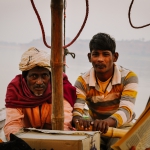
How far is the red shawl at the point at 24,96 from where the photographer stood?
196 centimetres

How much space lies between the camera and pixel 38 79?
6.44ft

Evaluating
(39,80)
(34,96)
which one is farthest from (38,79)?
(34,96)

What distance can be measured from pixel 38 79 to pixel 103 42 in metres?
0.47

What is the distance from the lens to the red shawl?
1.96 meters

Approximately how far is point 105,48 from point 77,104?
40 cm

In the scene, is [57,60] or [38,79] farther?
[38,79]

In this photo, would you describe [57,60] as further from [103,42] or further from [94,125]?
[103,42]

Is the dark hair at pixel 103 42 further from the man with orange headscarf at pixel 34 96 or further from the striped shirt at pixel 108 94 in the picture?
the man with orange headscarf at pixel 34 96

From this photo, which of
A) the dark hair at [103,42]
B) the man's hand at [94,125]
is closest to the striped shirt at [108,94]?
the dark hair at [103,42]

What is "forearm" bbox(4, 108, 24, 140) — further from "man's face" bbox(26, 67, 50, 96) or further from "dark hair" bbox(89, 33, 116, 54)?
"dark hair" bbox(89, 33, 116, 54)

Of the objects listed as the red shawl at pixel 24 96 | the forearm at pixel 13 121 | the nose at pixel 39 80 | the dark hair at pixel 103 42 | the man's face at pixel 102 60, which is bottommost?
the forearm at pixel 13 121

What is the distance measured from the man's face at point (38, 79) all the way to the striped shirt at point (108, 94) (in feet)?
0.78

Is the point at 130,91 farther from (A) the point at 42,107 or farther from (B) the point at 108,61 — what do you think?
(A) the point at 42,107

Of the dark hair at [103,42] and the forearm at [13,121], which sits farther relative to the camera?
the dark hair at [103,42]
